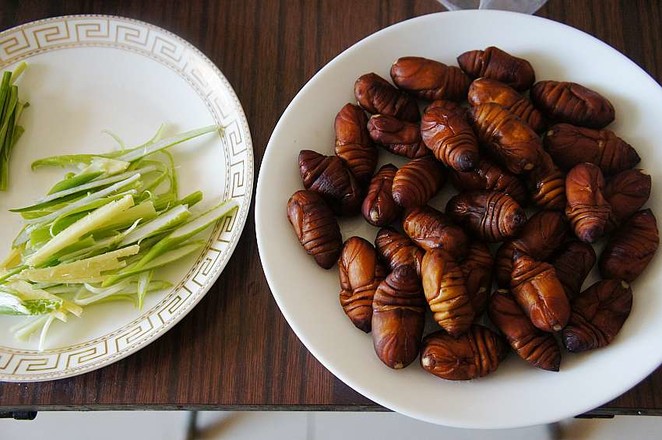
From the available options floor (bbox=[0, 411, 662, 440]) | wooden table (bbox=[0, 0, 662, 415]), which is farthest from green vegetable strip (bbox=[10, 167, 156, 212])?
floor (bbox=[0, 411, 662, 440])

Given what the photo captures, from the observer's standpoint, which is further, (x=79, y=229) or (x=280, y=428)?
(x=280, y=428)

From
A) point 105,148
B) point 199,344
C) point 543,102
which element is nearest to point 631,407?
point 543,102

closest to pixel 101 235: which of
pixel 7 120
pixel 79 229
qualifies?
pixel 79 229

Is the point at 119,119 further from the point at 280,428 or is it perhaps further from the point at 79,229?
the point at 280,428

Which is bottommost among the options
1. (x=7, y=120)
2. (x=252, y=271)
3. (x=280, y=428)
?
(x=280, y=428)

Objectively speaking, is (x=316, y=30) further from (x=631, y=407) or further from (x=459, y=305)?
(x=631, y=407)

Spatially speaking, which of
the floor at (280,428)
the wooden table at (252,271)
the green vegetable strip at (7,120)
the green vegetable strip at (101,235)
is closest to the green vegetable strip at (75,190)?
the green vegetable strip at (101,235)
